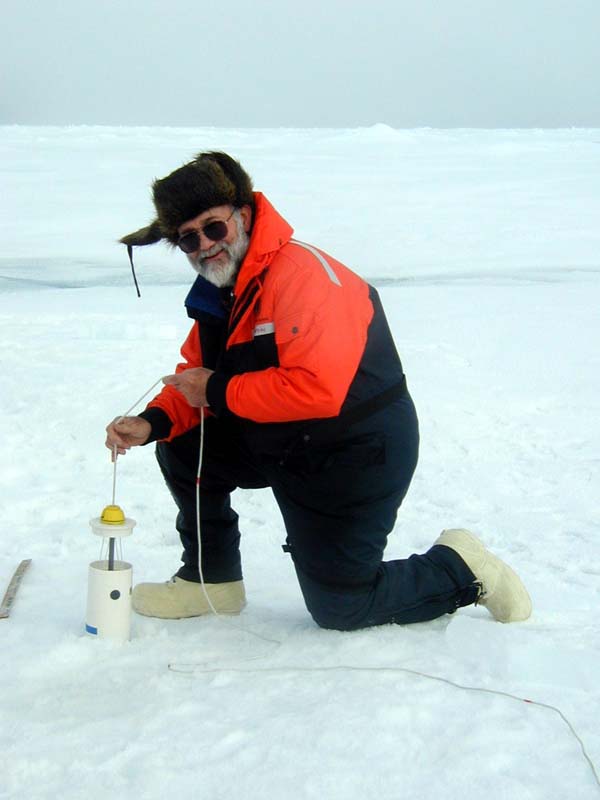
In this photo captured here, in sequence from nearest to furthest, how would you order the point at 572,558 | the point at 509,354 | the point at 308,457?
the point at 308,457 < the point at 572,558 < the point at 509,354

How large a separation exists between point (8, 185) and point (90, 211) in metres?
2.35

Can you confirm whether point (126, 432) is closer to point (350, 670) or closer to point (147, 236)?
point (147, 236)

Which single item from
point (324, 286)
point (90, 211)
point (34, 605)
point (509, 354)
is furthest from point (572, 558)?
point (90, 211)

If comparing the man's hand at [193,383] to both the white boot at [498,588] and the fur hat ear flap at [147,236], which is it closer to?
the fur hat ear flap at [147,236]

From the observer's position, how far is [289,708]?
7.23ft

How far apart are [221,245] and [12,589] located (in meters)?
1.30

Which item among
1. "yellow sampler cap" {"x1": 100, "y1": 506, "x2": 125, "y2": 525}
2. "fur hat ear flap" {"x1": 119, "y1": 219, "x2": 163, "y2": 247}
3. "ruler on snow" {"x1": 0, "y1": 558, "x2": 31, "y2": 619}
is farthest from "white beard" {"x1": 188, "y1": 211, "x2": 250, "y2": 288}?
"ruler on snow" {"x1": 0, "y1": 558, "x2": 31, "y2": 619}

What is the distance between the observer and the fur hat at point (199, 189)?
2666 millimetres

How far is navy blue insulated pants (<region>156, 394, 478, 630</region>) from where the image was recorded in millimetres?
2611

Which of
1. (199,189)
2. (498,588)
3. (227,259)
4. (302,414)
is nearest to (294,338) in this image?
(302,414)

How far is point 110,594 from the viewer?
2572 mm

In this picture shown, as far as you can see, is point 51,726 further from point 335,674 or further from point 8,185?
point 8,185

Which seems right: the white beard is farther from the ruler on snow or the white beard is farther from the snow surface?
the ruler on snow

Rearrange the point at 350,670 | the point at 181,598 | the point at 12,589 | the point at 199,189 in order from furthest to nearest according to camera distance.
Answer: the point at 12,589 < the point at 181,598 < the point at 199,189 < the point at 350,670
